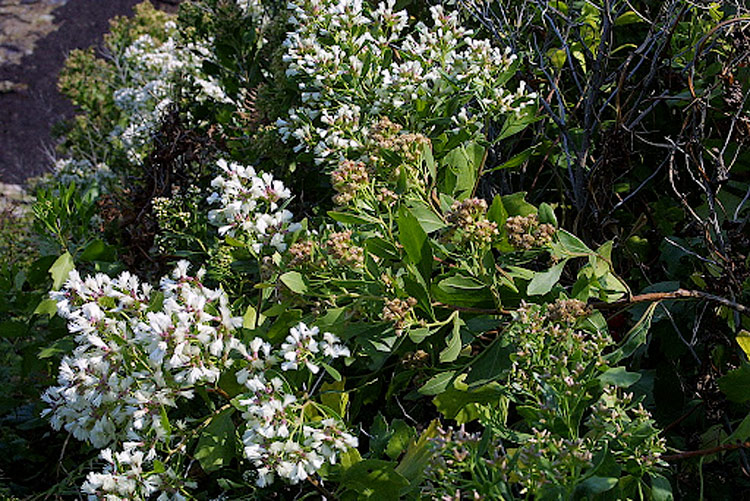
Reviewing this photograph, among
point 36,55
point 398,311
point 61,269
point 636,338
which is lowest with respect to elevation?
point 36,55

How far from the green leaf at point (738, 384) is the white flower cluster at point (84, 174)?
3264 mm

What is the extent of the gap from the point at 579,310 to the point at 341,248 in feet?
1.61

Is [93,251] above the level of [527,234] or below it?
below

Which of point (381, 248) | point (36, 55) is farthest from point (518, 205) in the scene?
point (36, 55)

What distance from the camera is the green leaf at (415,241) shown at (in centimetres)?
143

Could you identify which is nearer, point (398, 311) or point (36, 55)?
point (398, 311)

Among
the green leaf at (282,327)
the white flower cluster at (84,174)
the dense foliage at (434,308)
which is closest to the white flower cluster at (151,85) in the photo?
the white flower cluster at (84,174)

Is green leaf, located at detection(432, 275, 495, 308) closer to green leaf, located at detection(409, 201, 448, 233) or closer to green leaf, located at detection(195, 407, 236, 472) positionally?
green leaf, located at detection(409, 201, 448, 233)

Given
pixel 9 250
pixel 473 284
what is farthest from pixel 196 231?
pixel 9 250

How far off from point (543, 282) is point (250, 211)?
0.73m

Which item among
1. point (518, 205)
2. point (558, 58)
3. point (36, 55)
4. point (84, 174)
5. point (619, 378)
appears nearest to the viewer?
point (619, 378)

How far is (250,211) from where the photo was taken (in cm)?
180

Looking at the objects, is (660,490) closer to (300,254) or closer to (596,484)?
(596,484)

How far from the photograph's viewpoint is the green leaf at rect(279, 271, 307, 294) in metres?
1.59
